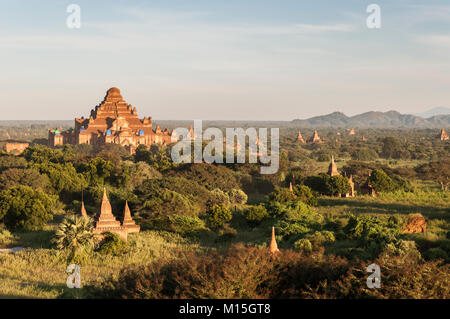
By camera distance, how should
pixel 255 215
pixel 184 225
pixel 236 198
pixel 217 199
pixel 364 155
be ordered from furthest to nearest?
pixel 364 155
pixel 236 198
pixel 217 199
pixel 255 215
pixel 184 225

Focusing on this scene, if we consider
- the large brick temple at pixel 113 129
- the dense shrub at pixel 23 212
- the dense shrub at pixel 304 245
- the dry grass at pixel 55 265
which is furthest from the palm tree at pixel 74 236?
the large brick temple at pixel 113 129

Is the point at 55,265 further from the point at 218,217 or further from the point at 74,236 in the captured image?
the point at 218,217

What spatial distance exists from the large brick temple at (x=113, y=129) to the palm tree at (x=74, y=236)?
55.1 metres

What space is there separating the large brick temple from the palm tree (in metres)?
55.1

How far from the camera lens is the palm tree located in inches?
875

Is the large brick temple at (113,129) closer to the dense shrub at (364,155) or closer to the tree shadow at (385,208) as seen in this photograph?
the dense shrub at (364,155)

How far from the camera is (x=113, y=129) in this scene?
81.1 metres

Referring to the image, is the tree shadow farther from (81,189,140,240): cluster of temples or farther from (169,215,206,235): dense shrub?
(81,189,140,240): cluster of temples

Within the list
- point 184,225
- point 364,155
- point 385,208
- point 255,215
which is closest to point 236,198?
point 255,215

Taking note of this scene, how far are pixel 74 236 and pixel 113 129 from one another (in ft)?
197

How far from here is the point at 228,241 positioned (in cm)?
2772

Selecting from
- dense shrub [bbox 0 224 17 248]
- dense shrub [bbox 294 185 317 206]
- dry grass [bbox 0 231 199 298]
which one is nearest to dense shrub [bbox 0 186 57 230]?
dense shrub [bbox 0 224 17 248]
